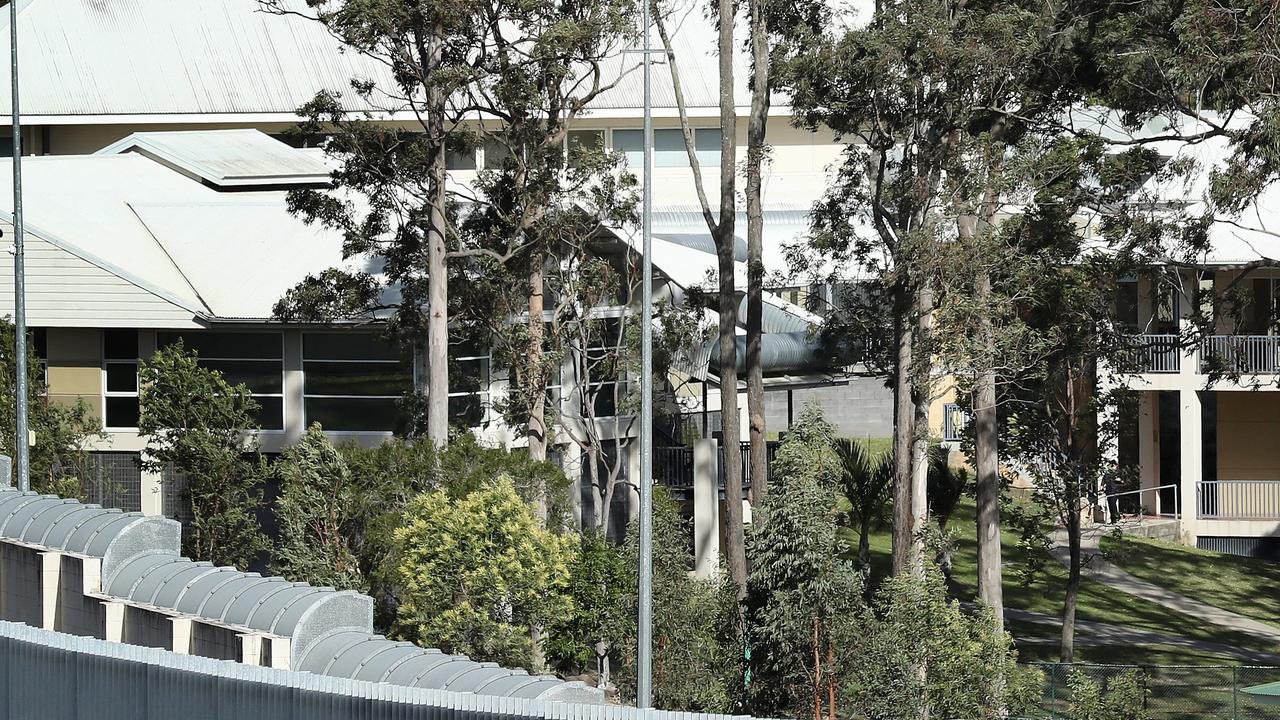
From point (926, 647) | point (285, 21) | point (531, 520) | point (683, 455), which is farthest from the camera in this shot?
point (285, 21)

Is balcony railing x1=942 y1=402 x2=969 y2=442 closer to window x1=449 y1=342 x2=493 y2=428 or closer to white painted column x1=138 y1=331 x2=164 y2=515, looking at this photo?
window x1=449 y1=342 x2=493 y2=428

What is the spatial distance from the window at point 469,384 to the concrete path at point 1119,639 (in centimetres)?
1258

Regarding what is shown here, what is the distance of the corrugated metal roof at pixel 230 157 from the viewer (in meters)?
40.8

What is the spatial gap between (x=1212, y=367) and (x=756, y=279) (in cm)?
897

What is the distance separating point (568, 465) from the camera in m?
34.9

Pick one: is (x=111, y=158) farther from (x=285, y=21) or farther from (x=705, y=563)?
(x=705, y=563)

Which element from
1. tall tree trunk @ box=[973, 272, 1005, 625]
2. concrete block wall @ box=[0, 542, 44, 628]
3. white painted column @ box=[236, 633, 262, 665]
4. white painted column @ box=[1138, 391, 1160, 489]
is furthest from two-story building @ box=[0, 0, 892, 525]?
white painted column @ box=[236, 633, 262, 665]

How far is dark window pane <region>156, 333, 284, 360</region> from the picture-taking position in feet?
110

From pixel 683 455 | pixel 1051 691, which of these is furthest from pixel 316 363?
pixel 1051 691

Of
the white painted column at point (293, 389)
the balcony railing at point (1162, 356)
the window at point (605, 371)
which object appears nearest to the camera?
the window at point (605, 371)

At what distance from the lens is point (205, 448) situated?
1099 inches

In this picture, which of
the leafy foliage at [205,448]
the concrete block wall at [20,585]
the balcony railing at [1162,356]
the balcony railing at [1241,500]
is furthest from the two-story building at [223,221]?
the concrete block wall at [20,585]

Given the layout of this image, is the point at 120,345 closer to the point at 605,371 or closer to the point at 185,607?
the point at 605,371

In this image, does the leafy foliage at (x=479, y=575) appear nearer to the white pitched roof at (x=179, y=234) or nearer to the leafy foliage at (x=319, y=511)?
the leafy foliage at (x=319, y=511)
